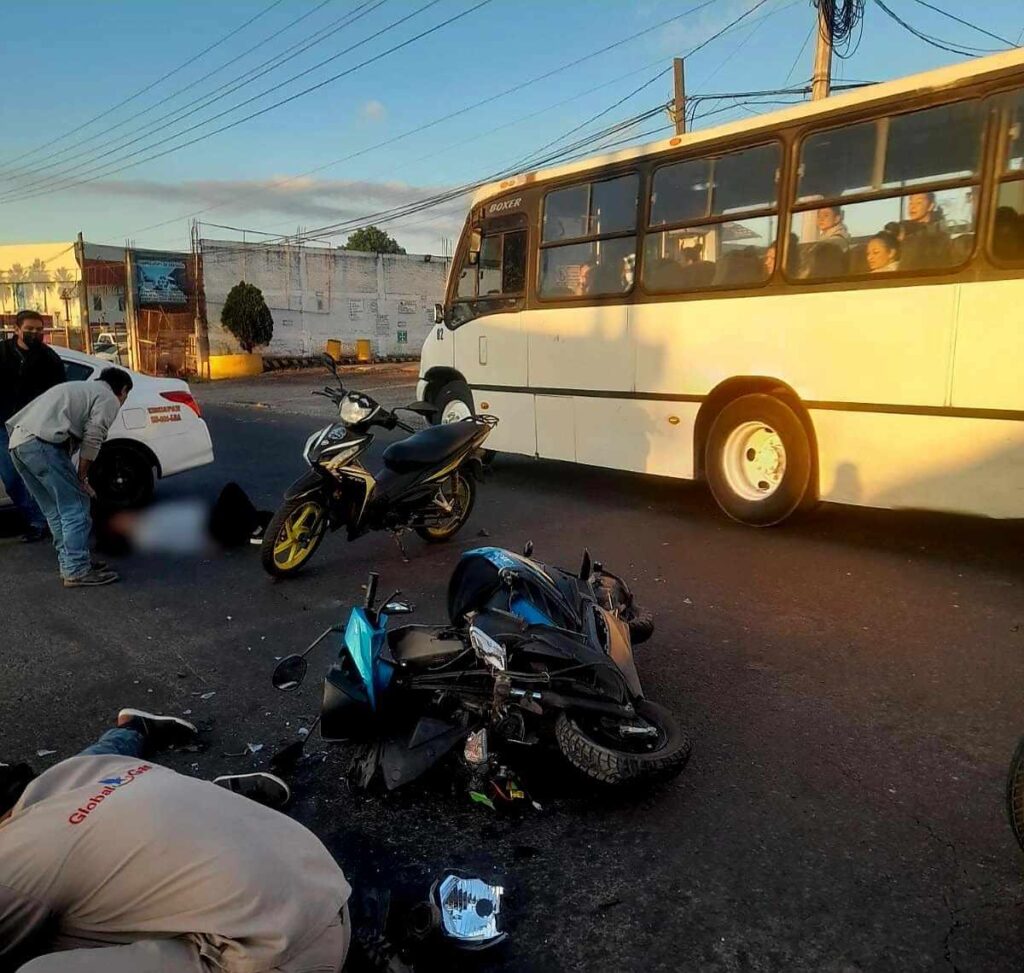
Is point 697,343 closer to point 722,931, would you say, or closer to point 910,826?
point 910,826

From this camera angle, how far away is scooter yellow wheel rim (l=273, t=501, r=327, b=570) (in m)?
5.91

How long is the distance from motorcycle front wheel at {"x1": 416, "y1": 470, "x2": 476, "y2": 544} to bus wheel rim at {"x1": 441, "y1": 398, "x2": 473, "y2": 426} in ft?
10.2

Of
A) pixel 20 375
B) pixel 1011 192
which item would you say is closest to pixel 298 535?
pixel 20 375

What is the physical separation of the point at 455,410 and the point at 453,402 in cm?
10

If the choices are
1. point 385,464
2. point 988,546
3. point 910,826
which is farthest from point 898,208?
point 910,826

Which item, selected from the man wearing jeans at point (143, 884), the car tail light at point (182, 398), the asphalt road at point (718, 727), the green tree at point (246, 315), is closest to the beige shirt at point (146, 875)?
the man wearing jeans at point (143, 884)

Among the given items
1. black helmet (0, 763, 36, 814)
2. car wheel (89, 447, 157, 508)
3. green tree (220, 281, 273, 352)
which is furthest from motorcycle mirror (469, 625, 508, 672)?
green tree (220, 281, 273, 352)

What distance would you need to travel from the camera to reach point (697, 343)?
289 inches

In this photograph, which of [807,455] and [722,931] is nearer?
[722,931]

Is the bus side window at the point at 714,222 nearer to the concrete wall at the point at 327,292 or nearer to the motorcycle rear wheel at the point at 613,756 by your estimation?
the motorcycle rear wheel at the point at 613,756

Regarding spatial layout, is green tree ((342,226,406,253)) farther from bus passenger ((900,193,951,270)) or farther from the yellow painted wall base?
bus passenger ((900,193,951,270))

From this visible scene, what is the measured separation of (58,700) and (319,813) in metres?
1.81

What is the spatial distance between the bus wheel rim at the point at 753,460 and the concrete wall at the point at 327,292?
2586cm

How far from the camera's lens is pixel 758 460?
7.19 meters
